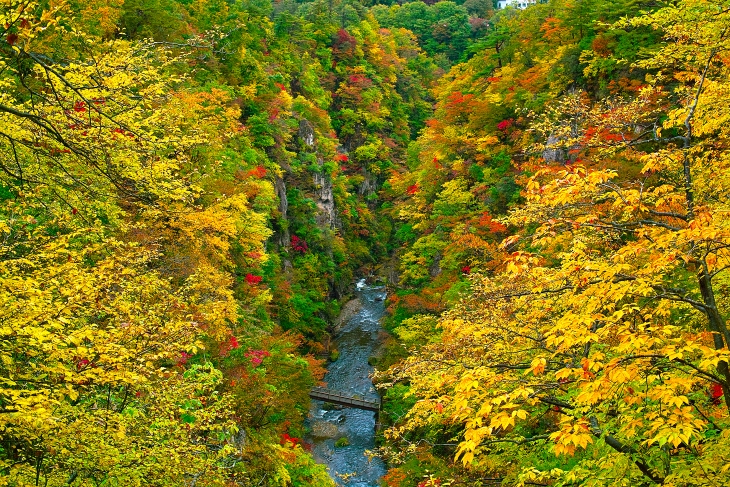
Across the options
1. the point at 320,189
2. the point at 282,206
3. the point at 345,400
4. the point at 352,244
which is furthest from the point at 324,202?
the point at 345,400

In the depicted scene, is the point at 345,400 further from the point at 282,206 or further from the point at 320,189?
the point at 320,189

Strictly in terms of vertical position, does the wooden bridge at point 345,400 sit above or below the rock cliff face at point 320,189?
below

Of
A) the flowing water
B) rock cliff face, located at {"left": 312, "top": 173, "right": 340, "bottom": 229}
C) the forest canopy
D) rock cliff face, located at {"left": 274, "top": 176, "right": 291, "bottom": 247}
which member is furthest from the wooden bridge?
rock cliff face, located at {"left": 312, "top": 173, "right": 340, "bottom": 229}

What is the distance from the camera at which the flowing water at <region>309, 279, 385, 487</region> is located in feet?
64.3

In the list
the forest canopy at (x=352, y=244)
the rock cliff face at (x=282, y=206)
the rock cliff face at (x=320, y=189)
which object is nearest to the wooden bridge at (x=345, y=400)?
the forest canopy at (x=352, y=244)

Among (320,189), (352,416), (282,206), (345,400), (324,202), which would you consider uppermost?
(320,189)

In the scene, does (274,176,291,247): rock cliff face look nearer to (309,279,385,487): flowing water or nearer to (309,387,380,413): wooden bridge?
(309,279,385,487): flowing water

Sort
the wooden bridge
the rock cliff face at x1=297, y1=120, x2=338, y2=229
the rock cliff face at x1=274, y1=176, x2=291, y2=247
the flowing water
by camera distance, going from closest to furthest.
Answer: the flowing water → the wooden bridge → the rock cliff face at x1=274, y1=176, x2=291, y2=247 → the rock cliff face at x1=297, y1=120, x2=338, y2=229

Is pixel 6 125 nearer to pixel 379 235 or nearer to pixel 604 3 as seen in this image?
pixel 604 3

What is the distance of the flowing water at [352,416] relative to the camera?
1959cm

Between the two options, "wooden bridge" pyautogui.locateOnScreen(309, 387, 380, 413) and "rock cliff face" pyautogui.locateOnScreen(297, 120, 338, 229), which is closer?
"wooden bridge" pyautogui.locateOnScreen(309, 387, 380, 413)

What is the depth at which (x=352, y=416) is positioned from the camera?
23969mm

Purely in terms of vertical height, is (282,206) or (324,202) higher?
(324,202)

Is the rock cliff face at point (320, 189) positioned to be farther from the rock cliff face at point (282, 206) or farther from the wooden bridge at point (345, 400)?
the wooden bridge at point (345, 400)
